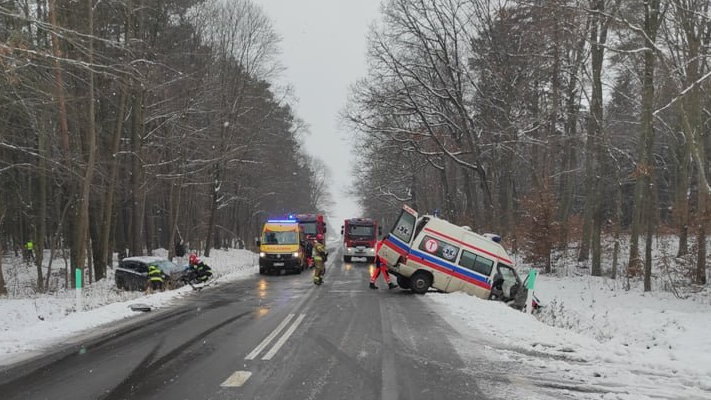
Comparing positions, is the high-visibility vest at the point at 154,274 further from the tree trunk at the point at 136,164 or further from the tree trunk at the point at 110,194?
the tree trunk at the point at 136,164

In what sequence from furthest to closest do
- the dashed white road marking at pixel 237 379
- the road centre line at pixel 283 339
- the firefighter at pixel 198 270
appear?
1. the firefighter at pixel 198 270
2. the road centre line at pixel 283 339
3. the dashed white road marking at pixel 237 379

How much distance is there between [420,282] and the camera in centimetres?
1758

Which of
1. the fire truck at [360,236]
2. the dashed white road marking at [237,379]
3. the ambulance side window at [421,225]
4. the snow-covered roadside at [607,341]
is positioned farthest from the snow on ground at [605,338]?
the fire truck at [360,236]

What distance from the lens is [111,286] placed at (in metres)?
22.3

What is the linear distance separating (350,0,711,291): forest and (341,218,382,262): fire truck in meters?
6.16

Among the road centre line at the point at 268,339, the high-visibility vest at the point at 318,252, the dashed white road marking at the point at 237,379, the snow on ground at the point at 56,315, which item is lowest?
the snow on ground at the point at 56,315

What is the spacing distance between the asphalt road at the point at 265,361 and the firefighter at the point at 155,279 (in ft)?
20.6

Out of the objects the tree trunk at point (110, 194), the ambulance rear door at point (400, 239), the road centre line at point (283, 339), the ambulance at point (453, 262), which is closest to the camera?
the road centre line at point (283, 339)

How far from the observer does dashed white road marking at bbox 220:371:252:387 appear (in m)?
6.58

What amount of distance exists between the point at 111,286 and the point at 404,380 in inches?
Result: 733

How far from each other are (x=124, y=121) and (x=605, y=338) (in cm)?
2317

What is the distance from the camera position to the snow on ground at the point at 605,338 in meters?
6.76

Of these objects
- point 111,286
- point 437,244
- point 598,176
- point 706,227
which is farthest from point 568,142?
point 111,286

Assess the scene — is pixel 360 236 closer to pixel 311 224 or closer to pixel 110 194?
pixel 311 224
